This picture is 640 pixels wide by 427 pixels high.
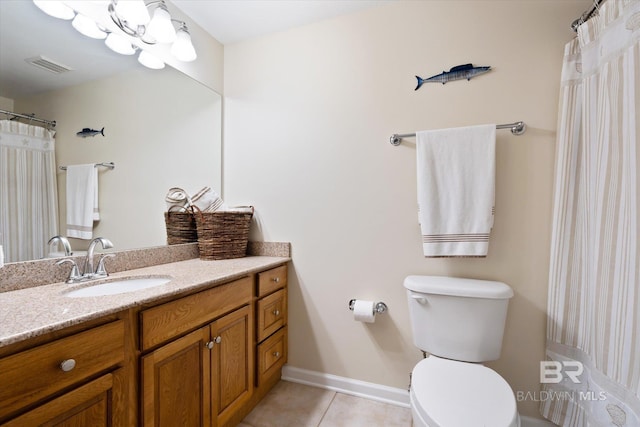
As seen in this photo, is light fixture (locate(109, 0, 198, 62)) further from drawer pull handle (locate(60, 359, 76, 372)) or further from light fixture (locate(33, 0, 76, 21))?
drawer pull handle (locate(60, 359, 76, 372))

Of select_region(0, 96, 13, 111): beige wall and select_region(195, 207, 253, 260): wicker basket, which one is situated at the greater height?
select_region(0, 96, 13, 111): beige wall

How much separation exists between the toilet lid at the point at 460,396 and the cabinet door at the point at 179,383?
82cm

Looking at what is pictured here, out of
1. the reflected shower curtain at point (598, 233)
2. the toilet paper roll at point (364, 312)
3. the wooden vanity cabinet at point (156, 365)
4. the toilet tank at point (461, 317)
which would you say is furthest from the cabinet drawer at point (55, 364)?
the reflected shower curtain at point (598, 233)

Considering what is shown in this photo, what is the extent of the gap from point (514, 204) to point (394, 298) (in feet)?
2.54

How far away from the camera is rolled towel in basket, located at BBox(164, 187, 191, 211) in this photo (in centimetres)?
168

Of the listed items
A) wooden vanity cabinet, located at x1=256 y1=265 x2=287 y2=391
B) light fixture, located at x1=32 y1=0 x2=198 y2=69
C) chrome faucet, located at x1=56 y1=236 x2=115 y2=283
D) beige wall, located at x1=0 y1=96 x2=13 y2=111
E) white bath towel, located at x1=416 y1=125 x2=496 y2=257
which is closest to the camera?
beige wall, located at x1=0 y1=96 x2=13 y2=111

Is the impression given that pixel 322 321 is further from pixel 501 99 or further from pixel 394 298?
pixel 501 99

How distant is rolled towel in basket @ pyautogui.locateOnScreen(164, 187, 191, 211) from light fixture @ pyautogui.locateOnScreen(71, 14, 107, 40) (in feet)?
2.65

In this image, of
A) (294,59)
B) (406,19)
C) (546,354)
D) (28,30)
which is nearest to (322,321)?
(546,354)

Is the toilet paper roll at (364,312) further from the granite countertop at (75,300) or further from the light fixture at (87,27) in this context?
the light fixture at (87,27)

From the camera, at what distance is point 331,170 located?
1717 millimetres

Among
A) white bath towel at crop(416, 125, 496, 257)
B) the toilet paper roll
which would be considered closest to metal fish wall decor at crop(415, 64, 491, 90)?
white bath towel at crop(416, 125, 496, 257)

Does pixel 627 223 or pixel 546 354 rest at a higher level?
pixel 627 223

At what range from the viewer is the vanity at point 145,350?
67 centimetres
